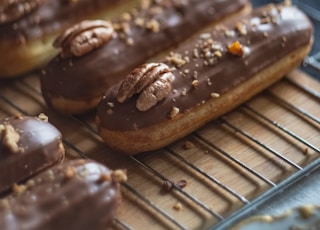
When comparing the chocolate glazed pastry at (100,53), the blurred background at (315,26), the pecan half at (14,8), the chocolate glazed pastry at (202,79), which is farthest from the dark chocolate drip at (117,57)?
the blurred background at (315,26)

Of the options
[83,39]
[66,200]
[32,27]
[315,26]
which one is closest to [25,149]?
[66,200]

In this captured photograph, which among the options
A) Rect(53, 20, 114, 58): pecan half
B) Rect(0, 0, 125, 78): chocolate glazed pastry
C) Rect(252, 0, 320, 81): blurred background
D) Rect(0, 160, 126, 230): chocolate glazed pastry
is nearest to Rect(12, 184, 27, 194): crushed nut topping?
Rect(0, 160, 126, 230): chocolate glazed pastry

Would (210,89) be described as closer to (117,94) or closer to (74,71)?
(117,94)

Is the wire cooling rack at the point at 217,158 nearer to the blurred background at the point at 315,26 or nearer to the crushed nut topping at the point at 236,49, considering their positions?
the blurred background at the point at 315,26

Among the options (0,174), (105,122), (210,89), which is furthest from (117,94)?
(0,174)

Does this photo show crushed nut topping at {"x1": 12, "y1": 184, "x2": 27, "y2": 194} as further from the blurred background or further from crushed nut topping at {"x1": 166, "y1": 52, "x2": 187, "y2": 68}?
the blurred background

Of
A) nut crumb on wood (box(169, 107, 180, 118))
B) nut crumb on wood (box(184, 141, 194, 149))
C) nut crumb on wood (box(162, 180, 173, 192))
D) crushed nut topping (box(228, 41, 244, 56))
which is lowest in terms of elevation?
nut crumb on wood (box(162, 180, 173, 192))
